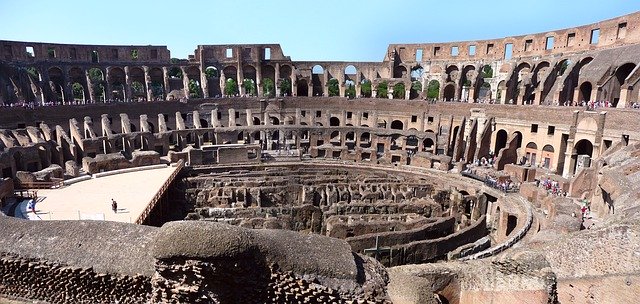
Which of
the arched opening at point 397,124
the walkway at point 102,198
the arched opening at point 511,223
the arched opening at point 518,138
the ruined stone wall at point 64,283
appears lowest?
the arched opening at point 511,223

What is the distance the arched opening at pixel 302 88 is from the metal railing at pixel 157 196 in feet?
63.1

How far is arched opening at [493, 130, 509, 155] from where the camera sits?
3206 centimetres

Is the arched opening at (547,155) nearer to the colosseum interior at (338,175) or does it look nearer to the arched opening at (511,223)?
the colosseum interior at (338,175)

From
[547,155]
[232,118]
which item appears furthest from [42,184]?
[547,155]

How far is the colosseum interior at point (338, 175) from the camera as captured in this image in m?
8.43

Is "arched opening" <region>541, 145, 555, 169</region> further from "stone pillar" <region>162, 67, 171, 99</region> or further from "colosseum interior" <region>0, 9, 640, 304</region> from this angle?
"stone pillar" <region>162, 67, 171, 99</region>

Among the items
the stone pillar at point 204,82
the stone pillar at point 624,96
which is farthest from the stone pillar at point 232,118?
the stone pillar at point 624,96

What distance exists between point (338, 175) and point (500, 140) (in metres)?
15.5

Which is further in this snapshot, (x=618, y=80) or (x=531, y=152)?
(x=531, y=152)

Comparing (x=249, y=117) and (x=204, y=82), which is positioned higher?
(x=204, y=82)

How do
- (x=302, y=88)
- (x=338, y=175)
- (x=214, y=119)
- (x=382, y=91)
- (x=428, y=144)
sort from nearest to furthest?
(x=338, y=175) → (x=428, y=144) → (x=214, y=119) → (x=302, y=88) → (x=382, y=91)

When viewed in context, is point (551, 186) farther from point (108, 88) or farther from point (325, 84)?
point (108, 88)

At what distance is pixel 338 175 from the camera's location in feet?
84.0

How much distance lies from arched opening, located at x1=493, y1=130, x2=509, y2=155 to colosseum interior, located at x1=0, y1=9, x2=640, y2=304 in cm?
17
